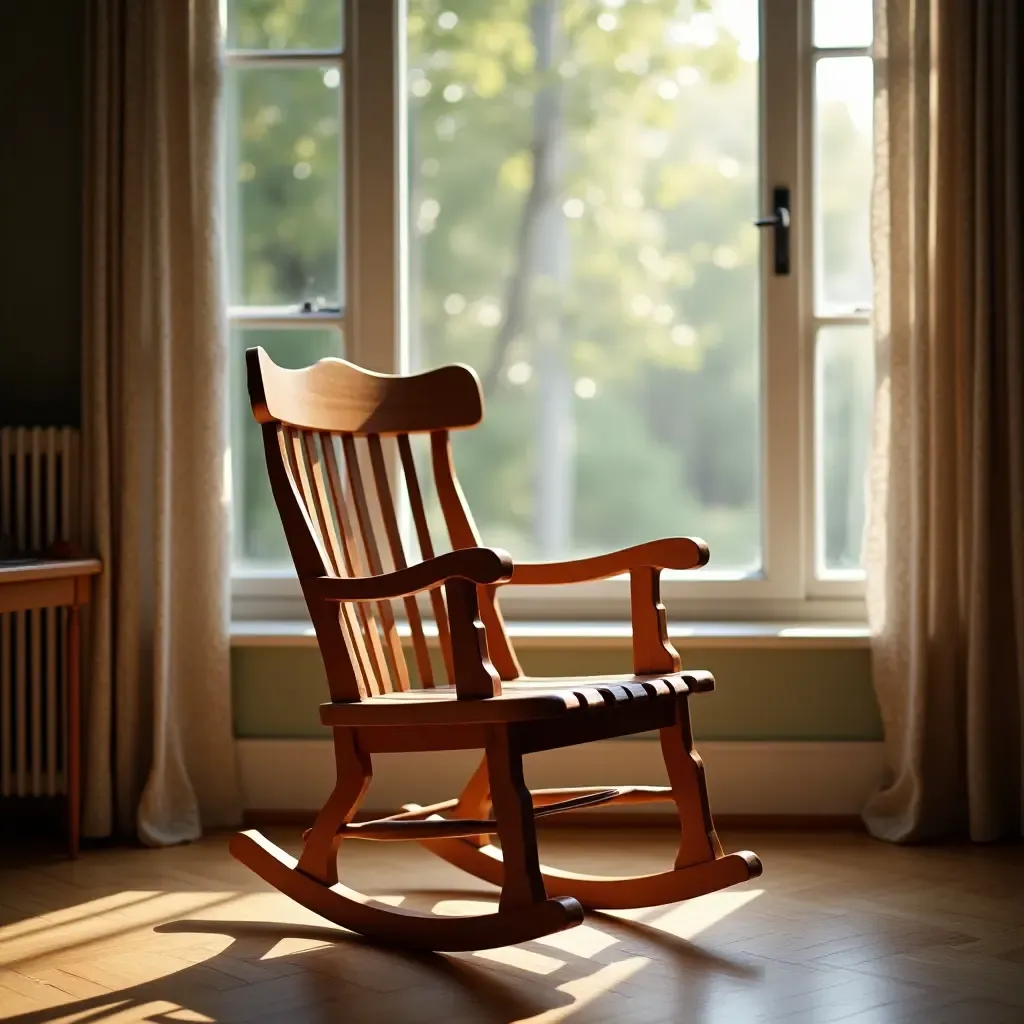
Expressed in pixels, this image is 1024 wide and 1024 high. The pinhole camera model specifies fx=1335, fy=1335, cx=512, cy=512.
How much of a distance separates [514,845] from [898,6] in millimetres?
2058

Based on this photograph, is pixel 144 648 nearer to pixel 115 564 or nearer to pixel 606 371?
pixel 115 564

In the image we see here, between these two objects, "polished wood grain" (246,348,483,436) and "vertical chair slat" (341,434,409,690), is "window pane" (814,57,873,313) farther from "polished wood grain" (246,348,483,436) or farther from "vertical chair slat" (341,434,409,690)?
"vertical chair slat" (341,434,409,690)

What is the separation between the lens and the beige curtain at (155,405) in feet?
9.87

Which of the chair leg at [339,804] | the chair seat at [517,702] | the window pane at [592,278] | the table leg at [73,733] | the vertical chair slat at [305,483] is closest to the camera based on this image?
the chair seat at [517,702]

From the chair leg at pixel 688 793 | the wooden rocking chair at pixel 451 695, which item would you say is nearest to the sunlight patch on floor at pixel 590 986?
the wooden rocking chair at pixel 451 695

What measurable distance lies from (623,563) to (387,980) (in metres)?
0.83

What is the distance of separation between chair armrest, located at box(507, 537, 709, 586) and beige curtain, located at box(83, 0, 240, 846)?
87 cm

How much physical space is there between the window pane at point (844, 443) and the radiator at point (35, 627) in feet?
5.86

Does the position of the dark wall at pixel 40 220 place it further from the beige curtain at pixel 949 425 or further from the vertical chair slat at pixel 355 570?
the beige curtain at pixel 949 425

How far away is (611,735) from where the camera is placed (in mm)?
2168

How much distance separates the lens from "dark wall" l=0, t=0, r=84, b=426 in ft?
10.5

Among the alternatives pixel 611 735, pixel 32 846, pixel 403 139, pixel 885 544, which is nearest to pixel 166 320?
pixel 403 139

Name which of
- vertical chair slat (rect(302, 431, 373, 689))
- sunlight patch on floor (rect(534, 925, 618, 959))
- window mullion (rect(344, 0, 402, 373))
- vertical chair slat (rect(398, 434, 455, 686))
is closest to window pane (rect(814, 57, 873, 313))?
window mullion (rect(344, 0, 402, 373))

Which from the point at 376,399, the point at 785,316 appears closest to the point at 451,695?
the point at 376,399
